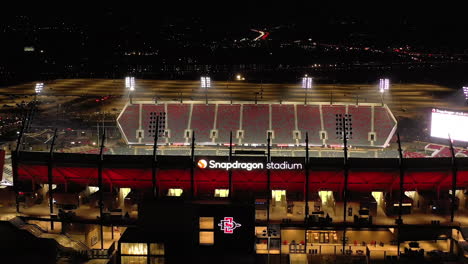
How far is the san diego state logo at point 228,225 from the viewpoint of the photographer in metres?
31.2

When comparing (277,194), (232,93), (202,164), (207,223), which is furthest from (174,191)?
(232,93)

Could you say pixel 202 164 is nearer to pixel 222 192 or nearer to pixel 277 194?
pixel 222 192

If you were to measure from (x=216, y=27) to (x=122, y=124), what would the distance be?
145m

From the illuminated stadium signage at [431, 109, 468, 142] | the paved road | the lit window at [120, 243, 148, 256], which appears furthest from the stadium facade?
the paved road

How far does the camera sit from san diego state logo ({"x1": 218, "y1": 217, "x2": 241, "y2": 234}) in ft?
102

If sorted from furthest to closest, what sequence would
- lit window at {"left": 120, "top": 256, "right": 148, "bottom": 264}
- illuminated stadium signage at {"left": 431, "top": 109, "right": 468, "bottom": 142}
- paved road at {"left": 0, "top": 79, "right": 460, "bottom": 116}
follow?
paved road at {"left": 0, "top": 79, "right": 460, "bottom": 116} < illuminated stadium signage at {"left": 431, "top": 109, "right": 468, "bottom": 142} < lit window at {"left": 120, "top": 256, "right": 148, "bottom": 264}

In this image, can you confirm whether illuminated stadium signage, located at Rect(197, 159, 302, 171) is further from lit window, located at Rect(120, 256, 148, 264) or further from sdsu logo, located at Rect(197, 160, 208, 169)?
lit window, located at Rect(120, 256, 148, 264)

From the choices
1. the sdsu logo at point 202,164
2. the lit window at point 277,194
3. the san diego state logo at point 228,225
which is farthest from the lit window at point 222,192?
the san diego state logo at point 228,225

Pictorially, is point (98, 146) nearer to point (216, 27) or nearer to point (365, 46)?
point (365, 46)

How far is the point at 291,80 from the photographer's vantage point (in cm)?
8475

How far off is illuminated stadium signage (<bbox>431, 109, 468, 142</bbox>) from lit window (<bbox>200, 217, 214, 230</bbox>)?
76.0ft

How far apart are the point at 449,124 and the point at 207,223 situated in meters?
24.5

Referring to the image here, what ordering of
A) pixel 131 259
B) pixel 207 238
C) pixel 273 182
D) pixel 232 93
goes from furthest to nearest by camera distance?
pixel 232 93 → pixel 273 182 → pixel 207 238 → pixel 131 259

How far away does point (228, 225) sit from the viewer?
1230 inches
